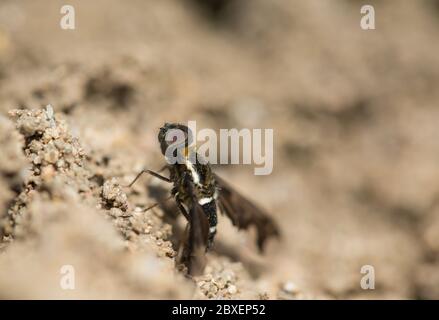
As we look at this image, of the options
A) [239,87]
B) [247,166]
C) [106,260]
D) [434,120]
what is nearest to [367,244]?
[247,166]

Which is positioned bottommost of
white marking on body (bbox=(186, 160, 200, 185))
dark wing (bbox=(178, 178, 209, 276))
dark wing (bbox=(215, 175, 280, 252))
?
dark wing (bbox=(178, 178, 209, 276))

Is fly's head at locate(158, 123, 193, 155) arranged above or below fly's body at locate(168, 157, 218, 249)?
above

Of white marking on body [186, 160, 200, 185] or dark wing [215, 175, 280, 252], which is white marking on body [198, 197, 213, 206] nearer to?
white marking on body [186, 160, 200, 185]

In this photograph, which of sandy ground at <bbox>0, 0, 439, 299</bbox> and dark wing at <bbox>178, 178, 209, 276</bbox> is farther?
dark wing at <bbox>178, 178, 209, 276</bbox>

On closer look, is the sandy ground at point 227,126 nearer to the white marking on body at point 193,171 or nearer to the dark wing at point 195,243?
the dark wing at point 195,243

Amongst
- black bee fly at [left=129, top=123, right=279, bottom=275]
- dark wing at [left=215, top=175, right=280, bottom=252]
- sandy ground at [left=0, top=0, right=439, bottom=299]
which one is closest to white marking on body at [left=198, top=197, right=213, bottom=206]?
black bee fly at [left=129, top=123, right=279, bottom=275]

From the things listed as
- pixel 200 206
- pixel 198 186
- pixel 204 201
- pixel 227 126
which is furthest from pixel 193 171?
pixel 227 126

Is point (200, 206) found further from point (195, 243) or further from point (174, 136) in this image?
point (174, 136)

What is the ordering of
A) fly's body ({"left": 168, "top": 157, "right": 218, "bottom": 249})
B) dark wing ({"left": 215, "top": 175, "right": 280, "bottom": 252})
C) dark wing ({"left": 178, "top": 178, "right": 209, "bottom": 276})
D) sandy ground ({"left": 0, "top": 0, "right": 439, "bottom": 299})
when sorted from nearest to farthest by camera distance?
sandy ground ({"left": 0, "top": 0, "right": 439, "bottom": 299})
dark wing ({"left": 178, "top": 178, "right": 209, "bottom": 276})
fly's body ({"left": 168, "top": 157, "right": 218, "bottom": 249})
dark wing ({"left": 215, "top": 175, "right": 280, "bottom": 252})
